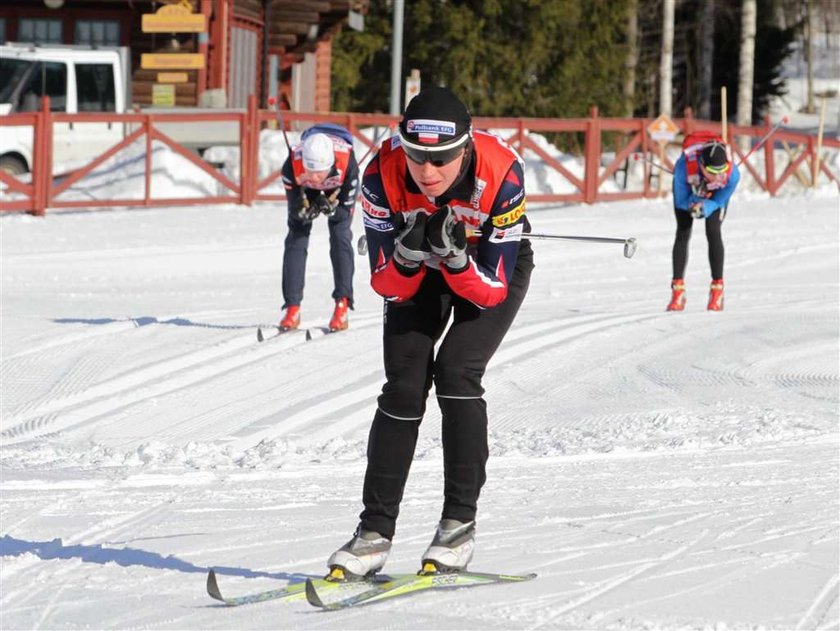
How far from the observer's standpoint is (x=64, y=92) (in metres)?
20.5

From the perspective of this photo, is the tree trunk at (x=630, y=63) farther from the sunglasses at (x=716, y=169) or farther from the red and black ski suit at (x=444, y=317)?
the red and black ski suit at (x=444, y=317)

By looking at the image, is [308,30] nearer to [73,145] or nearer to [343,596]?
[73,145]

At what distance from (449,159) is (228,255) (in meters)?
11.7

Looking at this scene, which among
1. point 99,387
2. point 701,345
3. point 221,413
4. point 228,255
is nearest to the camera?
point 221,413

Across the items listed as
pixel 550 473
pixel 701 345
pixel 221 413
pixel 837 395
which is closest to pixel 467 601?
pixel 550 473

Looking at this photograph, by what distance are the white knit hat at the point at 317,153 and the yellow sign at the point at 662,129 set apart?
12.1m

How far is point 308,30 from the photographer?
30328mm

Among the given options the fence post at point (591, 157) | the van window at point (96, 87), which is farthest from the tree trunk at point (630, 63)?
the van window at point (96, 87)

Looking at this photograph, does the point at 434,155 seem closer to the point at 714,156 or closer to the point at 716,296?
the point at 714,156

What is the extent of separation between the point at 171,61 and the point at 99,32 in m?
1.99

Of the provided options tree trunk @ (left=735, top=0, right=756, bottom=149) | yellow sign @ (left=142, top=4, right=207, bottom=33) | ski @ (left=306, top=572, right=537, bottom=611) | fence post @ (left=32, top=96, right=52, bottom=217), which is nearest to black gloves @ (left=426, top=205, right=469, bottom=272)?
ski @ (left=306, top=572, right=537, bottom=611)

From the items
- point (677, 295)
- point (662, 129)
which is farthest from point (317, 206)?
point (662, 129)

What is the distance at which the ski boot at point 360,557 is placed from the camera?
15.9 ft

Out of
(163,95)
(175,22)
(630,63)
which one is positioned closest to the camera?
(175,22)
